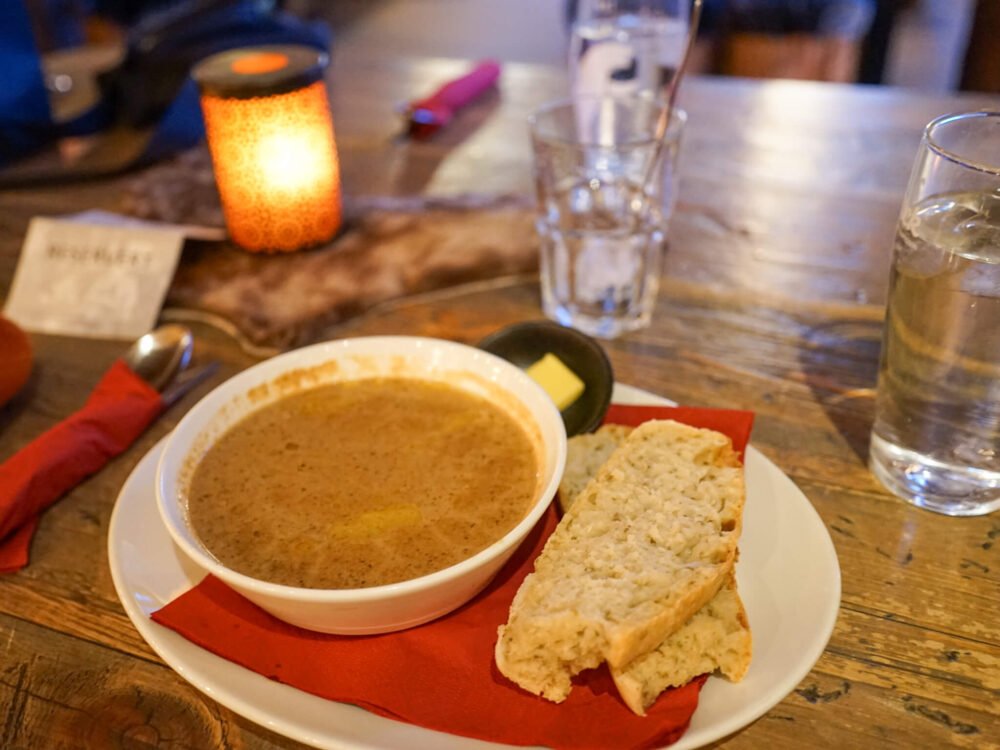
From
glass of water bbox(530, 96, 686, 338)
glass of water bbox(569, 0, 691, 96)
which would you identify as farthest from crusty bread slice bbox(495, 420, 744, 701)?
glass of water bbox(569, 0, 691, 96)

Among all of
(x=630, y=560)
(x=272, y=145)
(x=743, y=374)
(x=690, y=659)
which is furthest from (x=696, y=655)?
(x=272, y=145)

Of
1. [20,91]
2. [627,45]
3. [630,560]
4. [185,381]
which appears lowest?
[185,381]

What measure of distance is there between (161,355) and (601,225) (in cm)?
86

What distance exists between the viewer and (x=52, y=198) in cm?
220

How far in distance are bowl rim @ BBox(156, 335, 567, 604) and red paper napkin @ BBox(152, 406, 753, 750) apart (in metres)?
0.06

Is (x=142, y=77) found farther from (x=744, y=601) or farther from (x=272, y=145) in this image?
(x=744, y=601)

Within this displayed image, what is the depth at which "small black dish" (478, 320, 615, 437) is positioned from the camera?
1315 mm

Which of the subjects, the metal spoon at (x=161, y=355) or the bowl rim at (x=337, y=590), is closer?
the bowl rim at (x=337, y=590)

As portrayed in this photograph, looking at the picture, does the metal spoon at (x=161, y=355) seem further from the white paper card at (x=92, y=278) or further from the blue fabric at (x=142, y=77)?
the blue fabric at (x=142, y=77)

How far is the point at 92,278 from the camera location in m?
1.75

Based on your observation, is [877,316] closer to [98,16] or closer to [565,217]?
[565,217]

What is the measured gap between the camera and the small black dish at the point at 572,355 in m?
1.31

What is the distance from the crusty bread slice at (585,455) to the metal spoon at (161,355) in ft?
2.42

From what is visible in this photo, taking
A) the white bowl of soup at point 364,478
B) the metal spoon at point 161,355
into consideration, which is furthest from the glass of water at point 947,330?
the metal spoon at point 161,355
